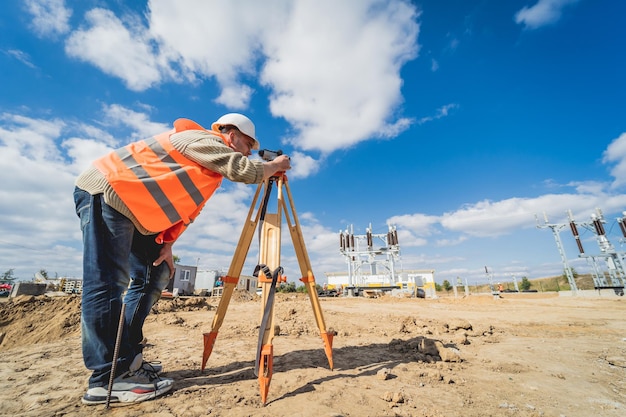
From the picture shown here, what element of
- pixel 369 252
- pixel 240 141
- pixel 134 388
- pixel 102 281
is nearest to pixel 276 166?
pixel 240 141

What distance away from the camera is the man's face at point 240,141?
2.24m

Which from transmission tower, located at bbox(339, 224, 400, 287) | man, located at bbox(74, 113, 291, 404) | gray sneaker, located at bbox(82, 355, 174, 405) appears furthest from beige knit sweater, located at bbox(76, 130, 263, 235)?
transmission tower, located at bbox(339, 224, 400, 287)

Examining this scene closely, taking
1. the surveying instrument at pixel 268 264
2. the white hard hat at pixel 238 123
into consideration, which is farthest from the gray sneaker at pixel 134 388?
the white hard hat at pixel 238 123

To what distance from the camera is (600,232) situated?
68.8 ft

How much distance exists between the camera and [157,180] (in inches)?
70.7

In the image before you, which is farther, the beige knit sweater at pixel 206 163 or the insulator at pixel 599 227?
the insulator at pixel 599 227

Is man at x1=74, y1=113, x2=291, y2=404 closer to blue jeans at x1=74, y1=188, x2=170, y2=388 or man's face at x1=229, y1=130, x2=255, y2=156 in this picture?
blue jeans at x1=74, y1=188, x2=170, y2=388

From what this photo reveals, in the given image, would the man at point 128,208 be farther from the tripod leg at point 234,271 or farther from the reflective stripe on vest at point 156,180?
the tripod leg at point 234,271

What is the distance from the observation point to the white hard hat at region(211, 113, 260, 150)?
222cm

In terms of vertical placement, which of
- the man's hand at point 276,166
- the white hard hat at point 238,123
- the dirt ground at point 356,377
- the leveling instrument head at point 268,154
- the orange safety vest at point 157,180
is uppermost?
the white hard hat at point 238,123

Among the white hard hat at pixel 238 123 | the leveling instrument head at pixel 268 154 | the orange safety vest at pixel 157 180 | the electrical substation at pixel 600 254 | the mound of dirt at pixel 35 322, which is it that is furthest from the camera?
the electrical substation at pixel 600 254

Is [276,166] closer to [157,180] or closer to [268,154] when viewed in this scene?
[268,154]

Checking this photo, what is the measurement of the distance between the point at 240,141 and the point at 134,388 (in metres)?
1.96

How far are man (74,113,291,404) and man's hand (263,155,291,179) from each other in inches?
0.6
